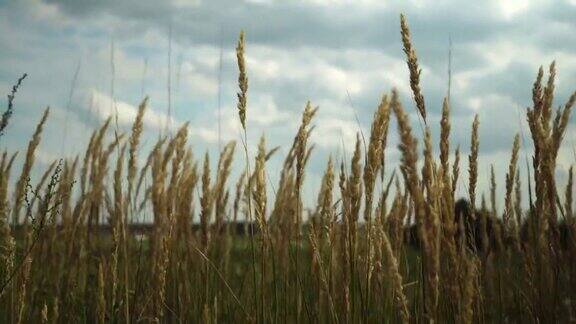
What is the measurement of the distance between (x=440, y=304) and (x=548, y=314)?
1.44 ft

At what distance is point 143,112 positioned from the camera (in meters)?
2.62

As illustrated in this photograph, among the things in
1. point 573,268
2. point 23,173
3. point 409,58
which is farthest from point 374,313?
point 23,173

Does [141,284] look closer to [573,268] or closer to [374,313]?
[374,313]

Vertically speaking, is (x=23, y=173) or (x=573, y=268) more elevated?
(x=23, y=173)

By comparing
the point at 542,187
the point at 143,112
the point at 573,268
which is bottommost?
the point at 573,268

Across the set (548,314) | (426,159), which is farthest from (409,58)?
(548,314)

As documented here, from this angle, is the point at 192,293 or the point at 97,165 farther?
the point at 97,165

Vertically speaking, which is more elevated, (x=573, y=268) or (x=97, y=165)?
(x=97, y=165)

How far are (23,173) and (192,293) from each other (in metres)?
0.93

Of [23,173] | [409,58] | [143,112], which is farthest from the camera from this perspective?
[23,173]

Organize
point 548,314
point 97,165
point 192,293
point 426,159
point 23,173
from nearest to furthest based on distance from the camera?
1. point 426,159
2. point 548,314
3. point 23,173
4. point 192,293
5. point 97,165

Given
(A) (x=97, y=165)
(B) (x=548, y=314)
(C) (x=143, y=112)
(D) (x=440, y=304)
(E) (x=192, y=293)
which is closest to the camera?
(D) (x=440, y=304)

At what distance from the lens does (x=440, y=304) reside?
2184 millimetres

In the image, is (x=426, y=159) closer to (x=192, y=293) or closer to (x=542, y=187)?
(x=542, y=187)
